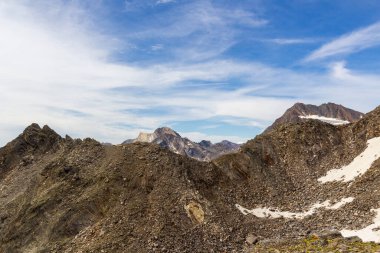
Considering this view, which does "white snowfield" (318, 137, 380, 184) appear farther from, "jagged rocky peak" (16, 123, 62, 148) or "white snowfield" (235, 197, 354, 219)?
"jagged rocky peak" (16, 123, 62, 148)

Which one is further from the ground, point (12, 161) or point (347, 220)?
point (12, 161)

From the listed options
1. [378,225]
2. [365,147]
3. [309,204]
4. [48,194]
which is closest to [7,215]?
[48,194]

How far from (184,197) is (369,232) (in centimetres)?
2054

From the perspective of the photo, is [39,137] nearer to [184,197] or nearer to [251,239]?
[184,197]

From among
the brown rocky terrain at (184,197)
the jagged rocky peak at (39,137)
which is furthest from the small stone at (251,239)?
the jagged rocky peak at (39,137)

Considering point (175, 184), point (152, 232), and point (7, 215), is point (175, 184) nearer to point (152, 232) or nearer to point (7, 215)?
point (152, 232)

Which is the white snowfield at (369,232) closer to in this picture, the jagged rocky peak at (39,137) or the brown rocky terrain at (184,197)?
the brown rocky terrain at (184,197)

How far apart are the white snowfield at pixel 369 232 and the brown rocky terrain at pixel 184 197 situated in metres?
0.93

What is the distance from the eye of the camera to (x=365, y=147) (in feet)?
196

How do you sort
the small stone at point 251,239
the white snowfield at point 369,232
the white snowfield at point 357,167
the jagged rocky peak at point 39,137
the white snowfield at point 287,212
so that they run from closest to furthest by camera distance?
the white snowfield at point 369,232
the small stone at point 251,239
the white snowfield at point 287,212
the white snowfield at point 357,167
the jagged rocky peak at point 39,137

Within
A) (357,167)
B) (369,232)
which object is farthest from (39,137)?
(369,232)

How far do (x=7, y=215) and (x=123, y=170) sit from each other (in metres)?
18.8

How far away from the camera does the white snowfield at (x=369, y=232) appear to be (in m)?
36.8

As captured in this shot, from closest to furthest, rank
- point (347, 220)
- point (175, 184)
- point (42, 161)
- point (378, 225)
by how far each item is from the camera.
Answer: point (378, 225), point (347, 220), point (175, 184), point (42, 161)
